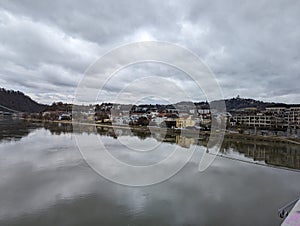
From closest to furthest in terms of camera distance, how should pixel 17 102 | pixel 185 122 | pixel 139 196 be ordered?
pixel 139 196
pixel 185 122
pixel 17 102

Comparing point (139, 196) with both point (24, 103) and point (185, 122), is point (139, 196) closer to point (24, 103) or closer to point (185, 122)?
point (185, 122)

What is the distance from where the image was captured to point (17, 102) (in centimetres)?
4969

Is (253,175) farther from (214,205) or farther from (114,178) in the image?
(114,178)

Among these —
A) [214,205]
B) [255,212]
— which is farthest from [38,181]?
[255,212]

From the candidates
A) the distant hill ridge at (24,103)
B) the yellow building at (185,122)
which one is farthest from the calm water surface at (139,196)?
the distant hill ridge at (24,103)

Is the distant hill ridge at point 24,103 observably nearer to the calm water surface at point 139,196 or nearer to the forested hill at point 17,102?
the forested hill at point 17,102

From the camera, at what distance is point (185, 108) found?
21719mm

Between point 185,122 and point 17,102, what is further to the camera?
point 17,102

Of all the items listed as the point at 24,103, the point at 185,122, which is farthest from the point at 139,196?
the point at 24,103

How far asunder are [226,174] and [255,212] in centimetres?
244

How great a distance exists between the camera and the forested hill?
47219 mm

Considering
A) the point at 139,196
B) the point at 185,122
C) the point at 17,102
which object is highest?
the point at 17,102

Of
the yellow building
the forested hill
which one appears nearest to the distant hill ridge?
the forested hill

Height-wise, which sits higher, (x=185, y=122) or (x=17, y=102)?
(x=17, y=102)
